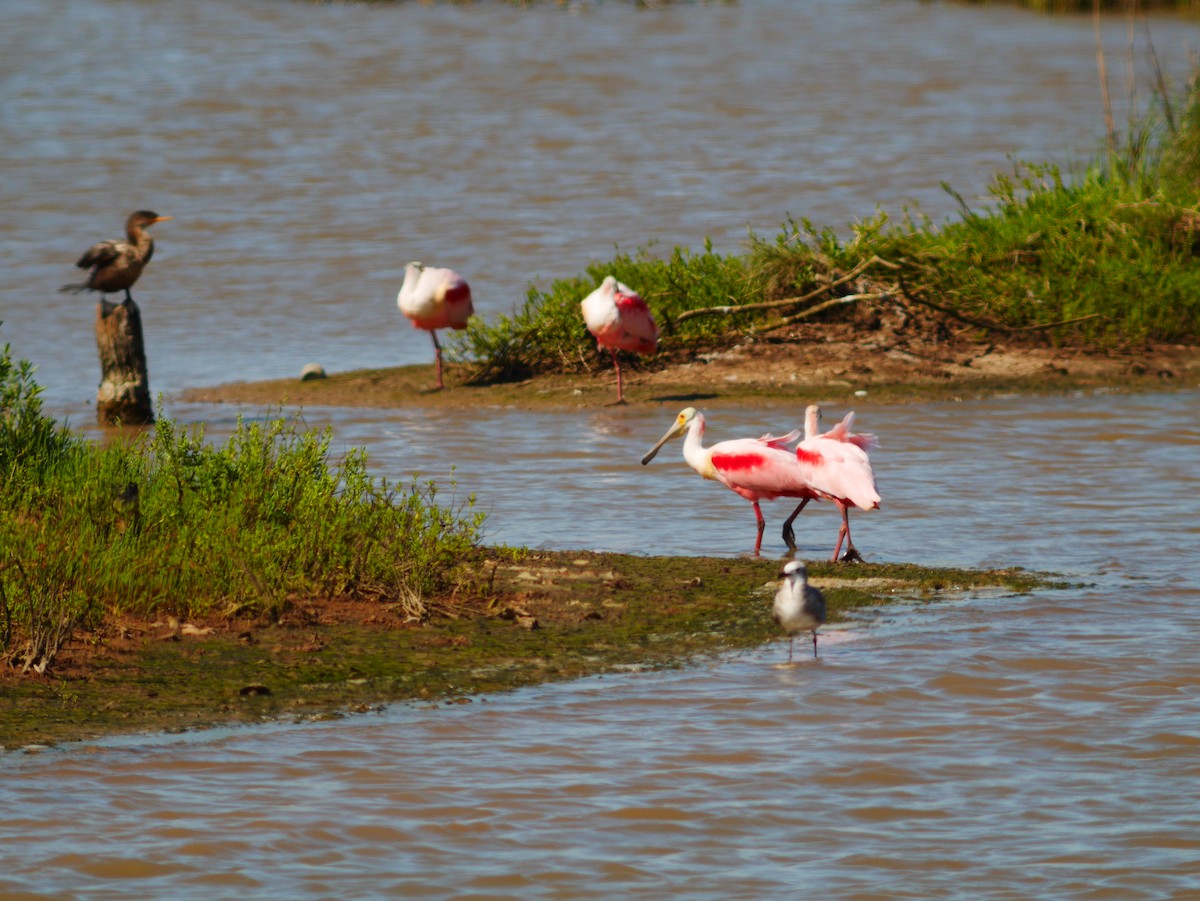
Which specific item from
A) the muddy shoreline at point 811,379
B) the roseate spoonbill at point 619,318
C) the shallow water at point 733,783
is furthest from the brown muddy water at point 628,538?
the roseate spoonbill at point 619,318

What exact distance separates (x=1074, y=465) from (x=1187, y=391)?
308cm

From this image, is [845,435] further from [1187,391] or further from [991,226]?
[991,226]

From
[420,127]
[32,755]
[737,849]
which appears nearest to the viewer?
[737,849]

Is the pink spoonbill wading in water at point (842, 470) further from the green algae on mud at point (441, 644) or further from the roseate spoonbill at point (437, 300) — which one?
the roseate spoonbill at point (437, 300)

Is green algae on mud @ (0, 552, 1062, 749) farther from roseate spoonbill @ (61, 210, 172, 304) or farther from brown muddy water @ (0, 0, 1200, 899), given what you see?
roseate spoonbill @ (61, 210, 172, 304)

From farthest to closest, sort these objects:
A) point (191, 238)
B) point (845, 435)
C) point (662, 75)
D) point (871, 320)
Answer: point (662, 75)
point (191, 238)
point (871, 320)
point (845, 435)

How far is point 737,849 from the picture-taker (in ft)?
18.6

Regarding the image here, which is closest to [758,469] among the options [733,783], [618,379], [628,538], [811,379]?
[628,538]

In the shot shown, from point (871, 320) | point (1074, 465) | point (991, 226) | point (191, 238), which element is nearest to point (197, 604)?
point (1074, 465)

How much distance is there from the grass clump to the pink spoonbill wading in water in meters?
1.69

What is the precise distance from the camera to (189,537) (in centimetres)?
808

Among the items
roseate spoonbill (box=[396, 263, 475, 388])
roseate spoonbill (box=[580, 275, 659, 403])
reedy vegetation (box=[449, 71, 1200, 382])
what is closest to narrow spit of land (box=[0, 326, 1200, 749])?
Result: roseate spoonbill (box=[580, 275, 659, 403])

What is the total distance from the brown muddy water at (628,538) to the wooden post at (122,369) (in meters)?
0.62

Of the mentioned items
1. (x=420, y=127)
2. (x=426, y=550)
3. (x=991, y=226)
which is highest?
(x=420, y=127)
